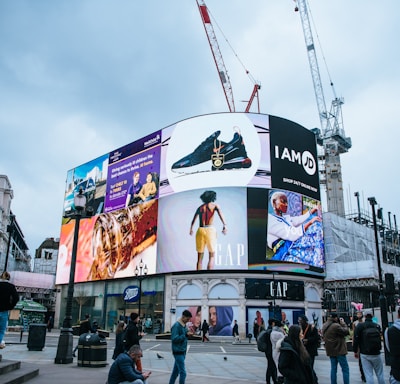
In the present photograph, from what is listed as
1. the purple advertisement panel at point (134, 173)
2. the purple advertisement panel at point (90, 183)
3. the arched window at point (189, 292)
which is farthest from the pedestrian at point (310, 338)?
the purple advertisement panel at point (90, 183)

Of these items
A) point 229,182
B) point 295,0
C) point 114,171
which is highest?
point 295,0

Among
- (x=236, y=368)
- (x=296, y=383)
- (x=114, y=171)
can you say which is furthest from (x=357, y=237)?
(x=296, y=383)

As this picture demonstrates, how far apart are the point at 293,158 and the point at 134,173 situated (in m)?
21.1

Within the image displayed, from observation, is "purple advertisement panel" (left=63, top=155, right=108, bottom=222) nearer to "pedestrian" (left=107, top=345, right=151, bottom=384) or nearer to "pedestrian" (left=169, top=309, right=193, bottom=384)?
"pedestrian" (left=169, top=309, right=193, bottom=384)

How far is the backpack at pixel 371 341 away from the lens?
9.32 metres

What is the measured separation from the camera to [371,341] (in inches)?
368

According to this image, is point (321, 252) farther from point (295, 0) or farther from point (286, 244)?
point (295, 0)

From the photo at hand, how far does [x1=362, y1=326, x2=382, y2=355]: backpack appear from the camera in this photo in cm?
932

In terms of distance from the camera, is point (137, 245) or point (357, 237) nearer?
point (137, 245)

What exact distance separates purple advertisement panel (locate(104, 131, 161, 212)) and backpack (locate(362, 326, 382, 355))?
43.8 m

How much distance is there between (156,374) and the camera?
43.5 ft

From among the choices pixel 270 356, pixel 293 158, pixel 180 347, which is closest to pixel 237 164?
pixel 293 158

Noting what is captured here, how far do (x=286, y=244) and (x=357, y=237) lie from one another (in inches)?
→ 709

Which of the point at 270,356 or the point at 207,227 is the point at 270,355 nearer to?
the point at 270,356
